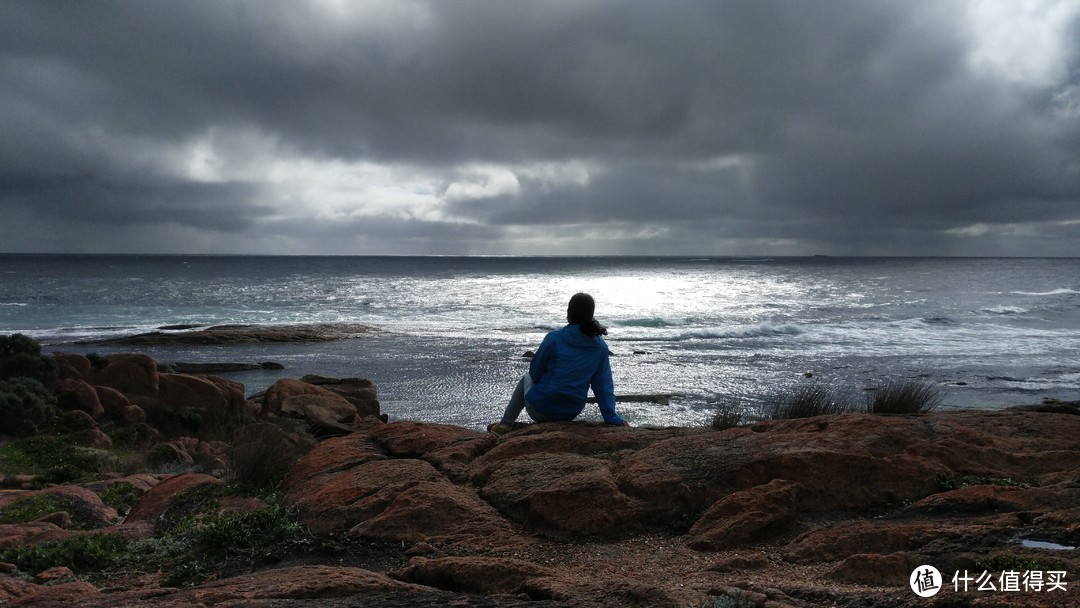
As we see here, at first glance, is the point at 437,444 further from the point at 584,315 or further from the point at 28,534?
the point at 28,534

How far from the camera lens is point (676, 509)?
15.7 feet

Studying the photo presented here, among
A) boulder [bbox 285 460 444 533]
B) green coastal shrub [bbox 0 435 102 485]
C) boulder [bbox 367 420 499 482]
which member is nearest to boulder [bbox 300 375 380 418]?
green coastal shrub [bbox 0 435 102 485]

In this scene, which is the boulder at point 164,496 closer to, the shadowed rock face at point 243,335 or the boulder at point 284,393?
the boulder at point 284,393

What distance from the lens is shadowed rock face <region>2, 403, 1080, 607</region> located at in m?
3.51

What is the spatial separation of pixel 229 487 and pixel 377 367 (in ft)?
57.8

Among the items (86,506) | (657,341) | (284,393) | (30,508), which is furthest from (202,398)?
(657,341)

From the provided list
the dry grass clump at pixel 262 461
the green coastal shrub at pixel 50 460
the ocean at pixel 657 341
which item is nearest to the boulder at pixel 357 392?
the ocean at pixel 657 341

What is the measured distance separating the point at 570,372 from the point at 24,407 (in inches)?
366

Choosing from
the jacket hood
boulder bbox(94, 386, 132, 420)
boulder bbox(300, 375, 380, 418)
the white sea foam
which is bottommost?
boulder bbox(300, 375, 380, 418)

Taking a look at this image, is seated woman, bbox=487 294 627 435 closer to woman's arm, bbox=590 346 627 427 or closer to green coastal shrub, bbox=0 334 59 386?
woman's arm, bbox=590 346 627 427

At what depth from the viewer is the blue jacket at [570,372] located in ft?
22.7

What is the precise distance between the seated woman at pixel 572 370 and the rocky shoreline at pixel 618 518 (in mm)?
458

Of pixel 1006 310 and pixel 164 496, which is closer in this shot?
pixel 164 496

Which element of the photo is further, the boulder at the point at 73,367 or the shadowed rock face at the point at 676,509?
the boulder at the point at 73,367
